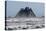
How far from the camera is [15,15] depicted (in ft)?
5.81

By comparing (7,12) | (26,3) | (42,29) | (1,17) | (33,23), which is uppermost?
(26,3)

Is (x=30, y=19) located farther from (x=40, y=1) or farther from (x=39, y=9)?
(x=40, y=1)

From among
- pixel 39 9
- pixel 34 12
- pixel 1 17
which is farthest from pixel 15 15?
pixel 39 9

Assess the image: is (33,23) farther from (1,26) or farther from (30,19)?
(1,26)

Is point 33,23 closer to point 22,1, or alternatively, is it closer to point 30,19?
point 30,19

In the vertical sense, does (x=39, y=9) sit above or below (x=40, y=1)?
below

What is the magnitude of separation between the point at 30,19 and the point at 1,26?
656 mm

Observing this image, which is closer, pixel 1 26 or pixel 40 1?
pixel 1 26

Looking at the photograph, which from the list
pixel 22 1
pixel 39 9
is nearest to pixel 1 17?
pixel 22 1

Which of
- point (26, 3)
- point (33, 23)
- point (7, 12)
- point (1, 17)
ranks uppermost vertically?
point (26, 3)

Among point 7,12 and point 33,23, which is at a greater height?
point 7,12

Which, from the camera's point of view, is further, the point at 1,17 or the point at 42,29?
the point at 42,29

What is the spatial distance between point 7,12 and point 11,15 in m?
0.11

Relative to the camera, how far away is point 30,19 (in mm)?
1798
